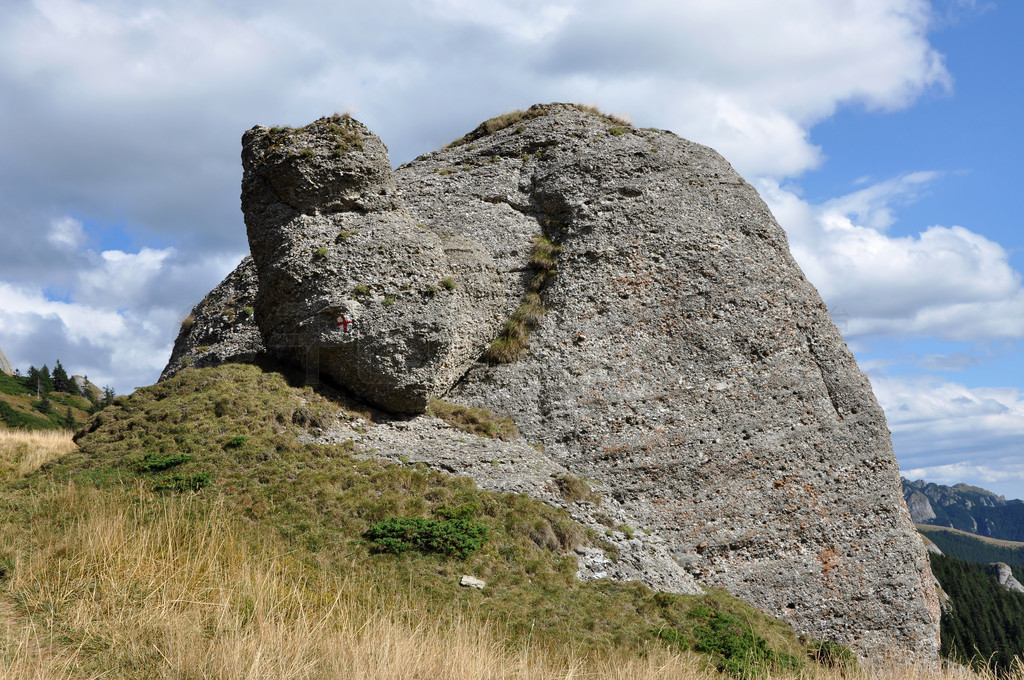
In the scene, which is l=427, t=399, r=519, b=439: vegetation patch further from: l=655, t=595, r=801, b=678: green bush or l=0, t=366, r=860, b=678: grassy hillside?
l=655, t=595, r=801, b=678: green bush

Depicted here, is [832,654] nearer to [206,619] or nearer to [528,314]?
[528,314]

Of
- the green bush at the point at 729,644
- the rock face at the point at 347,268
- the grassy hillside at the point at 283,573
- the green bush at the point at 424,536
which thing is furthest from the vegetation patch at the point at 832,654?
the rock face at the point at 347,268

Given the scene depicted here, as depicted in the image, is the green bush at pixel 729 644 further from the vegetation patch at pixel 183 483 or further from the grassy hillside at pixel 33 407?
the grassy hillside at pixel 33 407

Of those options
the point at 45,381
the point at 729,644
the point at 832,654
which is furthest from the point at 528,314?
the point at 45,381

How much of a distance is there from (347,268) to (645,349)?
8.28 metres

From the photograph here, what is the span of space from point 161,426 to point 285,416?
257cm

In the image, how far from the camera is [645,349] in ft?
63.5

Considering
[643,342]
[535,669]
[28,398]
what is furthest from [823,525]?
[28,398]

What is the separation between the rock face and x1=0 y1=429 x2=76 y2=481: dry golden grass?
577cm

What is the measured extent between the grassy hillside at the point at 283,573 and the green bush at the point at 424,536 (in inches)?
2.1

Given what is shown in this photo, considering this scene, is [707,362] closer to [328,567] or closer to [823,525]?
[823,525]

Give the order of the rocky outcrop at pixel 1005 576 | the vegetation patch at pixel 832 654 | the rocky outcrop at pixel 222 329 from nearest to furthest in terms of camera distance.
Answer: the vegetation patch at pixel 832 654, the rocky outcrop at pixel 222 329, the rocky outcrop at pixel 1005 576

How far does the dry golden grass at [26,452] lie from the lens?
50.4 ft

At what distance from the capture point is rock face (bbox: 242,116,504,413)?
56.2 ft
